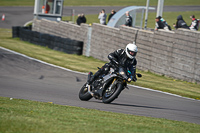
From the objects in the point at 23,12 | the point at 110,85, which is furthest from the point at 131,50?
the point at 23,12

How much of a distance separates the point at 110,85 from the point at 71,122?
2997 mm

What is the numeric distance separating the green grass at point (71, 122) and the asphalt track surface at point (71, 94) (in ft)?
4.34

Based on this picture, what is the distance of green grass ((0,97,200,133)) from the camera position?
5.20 m

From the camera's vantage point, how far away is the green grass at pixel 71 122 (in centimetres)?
520

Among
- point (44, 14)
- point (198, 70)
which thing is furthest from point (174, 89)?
point (44, 14)

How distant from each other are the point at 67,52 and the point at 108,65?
12.8 m

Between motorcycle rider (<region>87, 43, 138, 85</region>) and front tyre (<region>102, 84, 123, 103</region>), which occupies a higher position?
motorcycle rider (<region>87, 43, 138, 85</region>)

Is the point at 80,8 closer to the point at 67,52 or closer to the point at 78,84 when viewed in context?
the point at 67,52

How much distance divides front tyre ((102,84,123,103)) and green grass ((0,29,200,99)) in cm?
418

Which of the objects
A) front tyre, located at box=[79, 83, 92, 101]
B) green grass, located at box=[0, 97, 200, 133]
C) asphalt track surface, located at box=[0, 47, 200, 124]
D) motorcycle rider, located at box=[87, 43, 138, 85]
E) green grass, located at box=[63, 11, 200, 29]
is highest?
green grass, located at box=[63, 11, 200, 29]

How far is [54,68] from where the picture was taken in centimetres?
1606

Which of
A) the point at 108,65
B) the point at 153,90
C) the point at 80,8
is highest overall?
the point at 80,8

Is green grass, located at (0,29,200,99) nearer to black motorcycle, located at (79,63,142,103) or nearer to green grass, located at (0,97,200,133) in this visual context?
black motorcycle, located at (79,63,142,103)

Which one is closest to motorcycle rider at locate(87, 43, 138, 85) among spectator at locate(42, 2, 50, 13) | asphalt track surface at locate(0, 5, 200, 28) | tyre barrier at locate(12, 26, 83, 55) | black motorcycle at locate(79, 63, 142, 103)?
black motorcycle at locate(79, 63, 142, 103)
